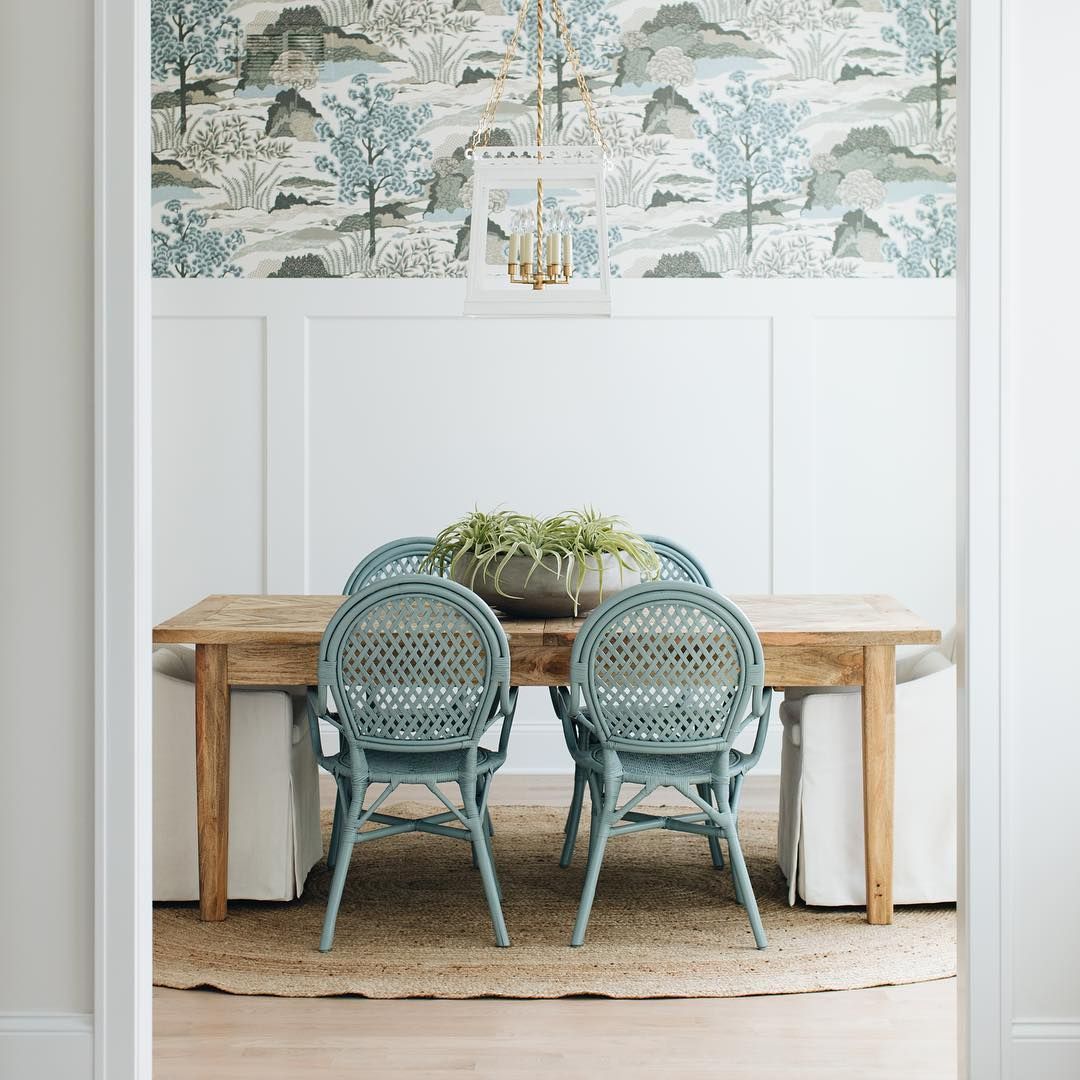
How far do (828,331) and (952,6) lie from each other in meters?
1.32

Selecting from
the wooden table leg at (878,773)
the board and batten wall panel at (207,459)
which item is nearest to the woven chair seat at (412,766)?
the wooden table leg at (878,773)

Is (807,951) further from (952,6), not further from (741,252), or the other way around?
(952,6)

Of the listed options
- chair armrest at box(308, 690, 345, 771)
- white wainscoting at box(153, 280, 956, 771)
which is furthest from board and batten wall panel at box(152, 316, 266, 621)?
chair armrest at box(308, 690, 345, 771)

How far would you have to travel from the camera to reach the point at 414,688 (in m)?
3.00

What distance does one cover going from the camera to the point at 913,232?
16.2 feet

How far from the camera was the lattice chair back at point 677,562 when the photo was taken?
4.07m

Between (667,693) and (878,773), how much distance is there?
60 centimetres

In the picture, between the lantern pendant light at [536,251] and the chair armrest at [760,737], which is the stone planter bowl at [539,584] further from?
the lantern pendant light at [536,251]
